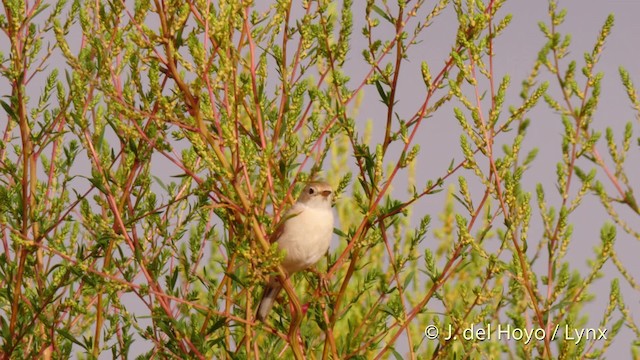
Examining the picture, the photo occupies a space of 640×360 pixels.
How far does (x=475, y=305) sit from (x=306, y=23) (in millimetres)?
1352

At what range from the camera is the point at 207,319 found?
391cm

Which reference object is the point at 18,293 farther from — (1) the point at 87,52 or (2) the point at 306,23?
(2) the point at 306,23

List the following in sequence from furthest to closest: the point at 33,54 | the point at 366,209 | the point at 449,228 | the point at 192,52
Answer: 1. the point at 449,228
2. the point at 33,54
3. the point at 366,209
4. the point at 192,52

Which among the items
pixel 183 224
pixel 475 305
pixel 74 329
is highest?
pixel 183 224

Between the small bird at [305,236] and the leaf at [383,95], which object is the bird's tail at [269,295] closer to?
the small bird at [305,236]

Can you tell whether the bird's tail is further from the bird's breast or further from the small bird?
the bird's breast

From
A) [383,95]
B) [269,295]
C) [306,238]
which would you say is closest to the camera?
[383,95]

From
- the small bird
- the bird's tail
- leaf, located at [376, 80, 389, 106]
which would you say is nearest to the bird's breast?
the small bird

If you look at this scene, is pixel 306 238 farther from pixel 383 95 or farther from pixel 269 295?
pixel 383 95

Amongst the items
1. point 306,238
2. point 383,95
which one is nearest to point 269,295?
point 306,238

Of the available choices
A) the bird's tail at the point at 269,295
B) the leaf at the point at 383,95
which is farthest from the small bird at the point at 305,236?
the leaf at the point at 383,95

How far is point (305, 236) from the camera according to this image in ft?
14.6

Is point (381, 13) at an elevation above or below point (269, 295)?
above

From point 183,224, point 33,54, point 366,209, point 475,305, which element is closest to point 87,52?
point 33,54
